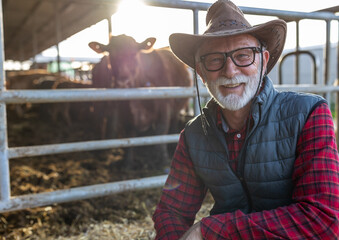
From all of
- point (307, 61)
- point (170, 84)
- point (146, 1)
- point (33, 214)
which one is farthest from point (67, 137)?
point (307, 61)

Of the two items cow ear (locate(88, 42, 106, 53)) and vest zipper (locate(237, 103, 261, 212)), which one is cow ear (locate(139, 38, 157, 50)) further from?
vest zipper (locate(237, 103, 261, 212))

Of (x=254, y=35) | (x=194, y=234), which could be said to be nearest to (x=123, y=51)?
(x=254, y=35)

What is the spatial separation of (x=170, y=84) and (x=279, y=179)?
430cm

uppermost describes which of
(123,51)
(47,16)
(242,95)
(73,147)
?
(47,16)

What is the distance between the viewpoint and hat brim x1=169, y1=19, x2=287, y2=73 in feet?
4.81

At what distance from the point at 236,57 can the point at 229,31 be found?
5.0 inches

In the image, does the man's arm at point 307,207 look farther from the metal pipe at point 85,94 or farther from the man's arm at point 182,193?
the metal pipe at point 85,94

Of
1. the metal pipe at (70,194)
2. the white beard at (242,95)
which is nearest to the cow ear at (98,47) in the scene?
the metal pipe at (70,194)

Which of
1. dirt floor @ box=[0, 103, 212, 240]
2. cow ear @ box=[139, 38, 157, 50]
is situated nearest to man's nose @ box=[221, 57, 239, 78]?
dirt floor @ box=[0, 103, 212, 240]

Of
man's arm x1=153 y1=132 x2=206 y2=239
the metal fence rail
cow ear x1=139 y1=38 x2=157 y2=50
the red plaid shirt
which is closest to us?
the red plaid shirt

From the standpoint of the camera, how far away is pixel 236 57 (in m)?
1.53

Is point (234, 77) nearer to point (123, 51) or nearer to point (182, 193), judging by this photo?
point (182, 193)

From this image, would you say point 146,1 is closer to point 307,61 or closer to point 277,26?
point 277,26

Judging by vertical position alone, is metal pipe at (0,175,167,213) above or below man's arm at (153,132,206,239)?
below
